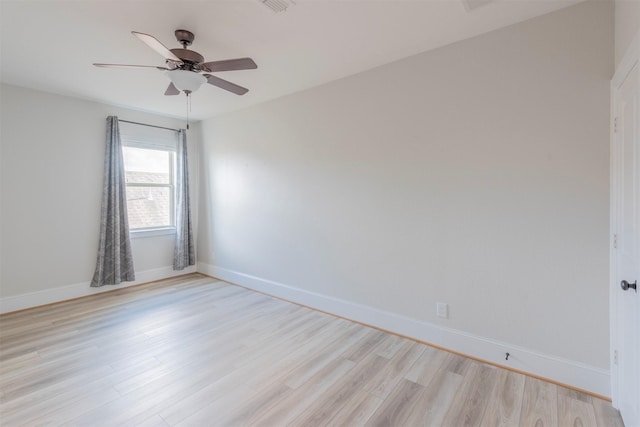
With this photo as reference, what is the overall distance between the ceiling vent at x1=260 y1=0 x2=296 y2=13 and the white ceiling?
48mm

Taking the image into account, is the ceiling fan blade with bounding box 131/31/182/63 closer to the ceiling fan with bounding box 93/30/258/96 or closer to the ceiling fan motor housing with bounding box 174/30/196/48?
the ceiling fan with bounding box 93/30/258/96

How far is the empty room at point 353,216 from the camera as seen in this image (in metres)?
1.90

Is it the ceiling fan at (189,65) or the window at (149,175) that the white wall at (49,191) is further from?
the ceiling fan at (189,65)

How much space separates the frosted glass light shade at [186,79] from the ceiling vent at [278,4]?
0.79 meters

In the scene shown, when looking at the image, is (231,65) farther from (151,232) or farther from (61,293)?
(61,293)

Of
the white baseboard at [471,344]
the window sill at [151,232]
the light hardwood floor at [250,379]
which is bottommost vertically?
the light hardwood floor at [250,379]

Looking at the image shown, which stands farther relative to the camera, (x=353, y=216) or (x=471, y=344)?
(x=353, y=216)

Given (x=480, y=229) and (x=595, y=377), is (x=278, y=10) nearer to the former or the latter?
(x=480, y=229)

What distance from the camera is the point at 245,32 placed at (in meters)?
2.29

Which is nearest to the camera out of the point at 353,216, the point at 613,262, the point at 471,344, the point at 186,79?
the point at 613,262

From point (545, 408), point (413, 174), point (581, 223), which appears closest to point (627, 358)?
point (545, 408)

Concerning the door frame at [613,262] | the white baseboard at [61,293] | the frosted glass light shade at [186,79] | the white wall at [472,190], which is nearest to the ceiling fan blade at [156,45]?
the frosted glass light shade at [186,79]

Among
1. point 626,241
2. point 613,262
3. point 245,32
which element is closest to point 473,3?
point 245,32

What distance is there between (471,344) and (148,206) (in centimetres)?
469
